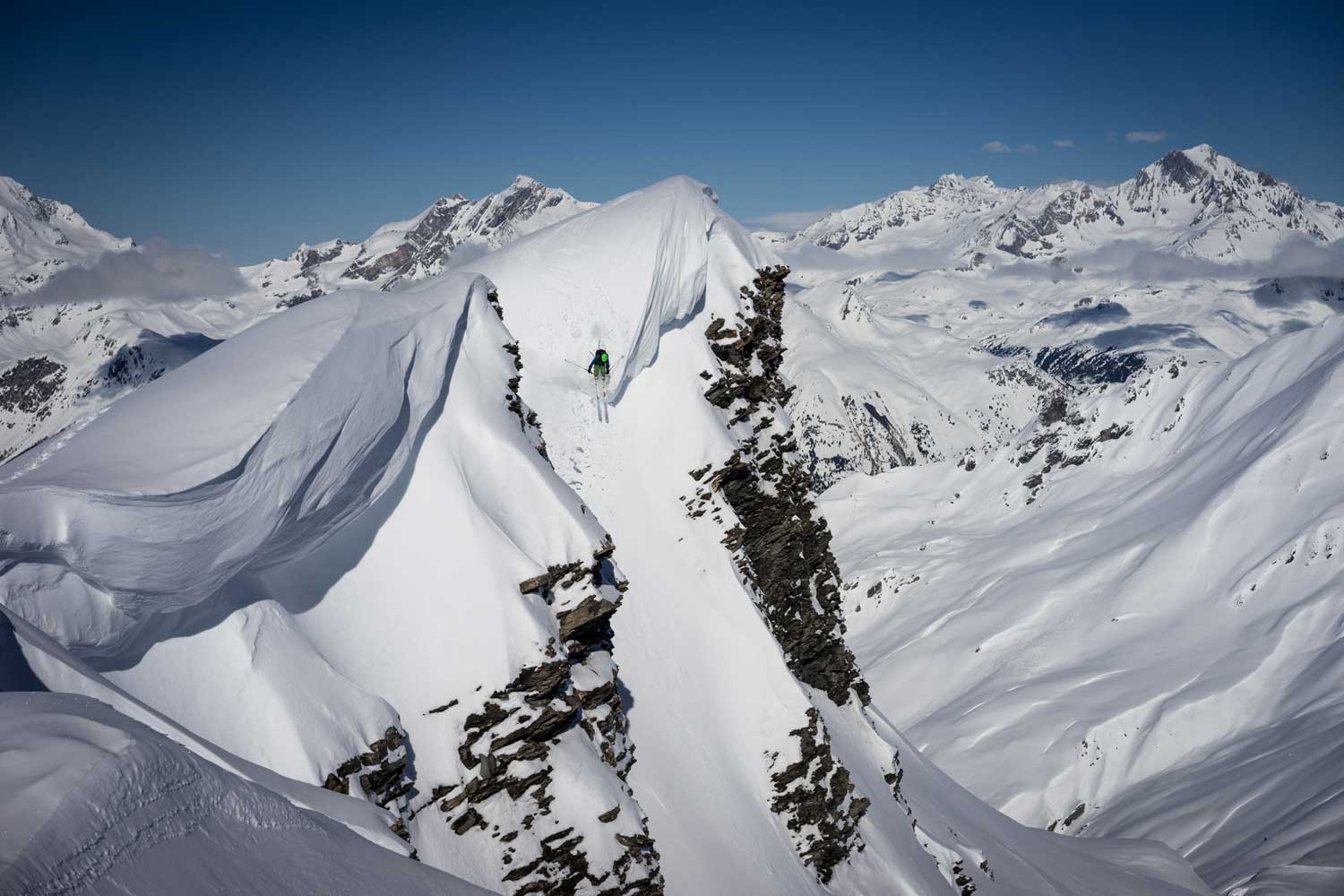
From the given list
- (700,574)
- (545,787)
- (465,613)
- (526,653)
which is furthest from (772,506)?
(545,787)

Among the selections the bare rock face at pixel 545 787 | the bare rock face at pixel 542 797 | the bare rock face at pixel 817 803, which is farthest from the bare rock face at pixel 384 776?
the bare rock face at pixel 817 803

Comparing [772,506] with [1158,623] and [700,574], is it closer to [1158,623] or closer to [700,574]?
[700,574]

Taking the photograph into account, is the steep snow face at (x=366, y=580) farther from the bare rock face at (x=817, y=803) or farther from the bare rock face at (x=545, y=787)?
the bare rock face at (x=817, y=803)

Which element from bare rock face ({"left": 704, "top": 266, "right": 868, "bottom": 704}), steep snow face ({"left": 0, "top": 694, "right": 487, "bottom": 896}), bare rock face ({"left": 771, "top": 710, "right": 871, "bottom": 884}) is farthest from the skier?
steep snow face ({"left": 0, "top": 694, "right": 487, "bottom": 896})

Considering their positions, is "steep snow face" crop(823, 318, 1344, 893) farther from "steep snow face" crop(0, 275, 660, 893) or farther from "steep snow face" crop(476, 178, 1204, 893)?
"steep snow face" crop(0, 275, 660, 893)

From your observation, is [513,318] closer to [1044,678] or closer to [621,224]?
[621,224]
